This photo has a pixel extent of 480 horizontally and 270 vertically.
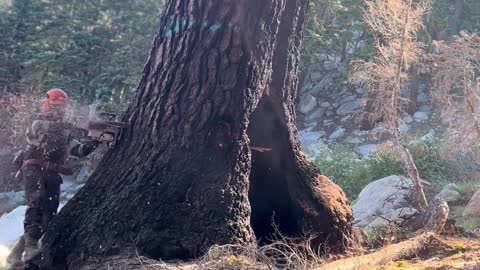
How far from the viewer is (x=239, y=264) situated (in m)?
3.53

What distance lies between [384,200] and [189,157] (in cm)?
632

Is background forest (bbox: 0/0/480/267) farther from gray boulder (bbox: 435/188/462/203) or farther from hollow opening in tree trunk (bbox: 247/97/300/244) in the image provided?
hollow opening in tree trunk (bbox: 247/97/300/244)

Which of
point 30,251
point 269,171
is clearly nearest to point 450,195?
point 269,171

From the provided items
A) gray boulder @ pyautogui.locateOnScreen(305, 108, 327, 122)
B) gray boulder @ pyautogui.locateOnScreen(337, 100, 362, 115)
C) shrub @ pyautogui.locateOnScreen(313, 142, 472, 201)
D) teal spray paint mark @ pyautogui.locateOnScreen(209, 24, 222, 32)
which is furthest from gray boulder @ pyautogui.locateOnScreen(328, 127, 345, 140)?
teal spray paint mark @ pyautogui.locateOnScreen(209, 24, 222, 32)

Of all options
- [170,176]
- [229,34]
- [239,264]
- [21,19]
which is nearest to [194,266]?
[239,264]

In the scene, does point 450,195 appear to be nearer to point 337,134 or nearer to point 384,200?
point 384,200

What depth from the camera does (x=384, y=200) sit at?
10.0 metres

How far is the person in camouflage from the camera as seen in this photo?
616 cm

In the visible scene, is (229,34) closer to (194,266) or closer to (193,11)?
(193,11)

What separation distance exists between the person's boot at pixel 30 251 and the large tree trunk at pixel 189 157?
62 cm

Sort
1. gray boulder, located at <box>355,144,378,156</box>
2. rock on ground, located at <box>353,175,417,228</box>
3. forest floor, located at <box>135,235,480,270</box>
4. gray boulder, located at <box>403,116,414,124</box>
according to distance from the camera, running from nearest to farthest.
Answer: forest floor, located at <box>135,235,480,270</box>, rock on ground, located at <box>353,175,417,228</box>, gray boulder, located at <box>355,144,378,156</box>, gray boulder, located at <box>403,116,414,124</box>

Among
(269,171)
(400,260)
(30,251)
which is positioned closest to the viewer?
(400,260)

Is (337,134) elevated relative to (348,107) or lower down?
lower down

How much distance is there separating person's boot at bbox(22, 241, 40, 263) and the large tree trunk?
62 cm
